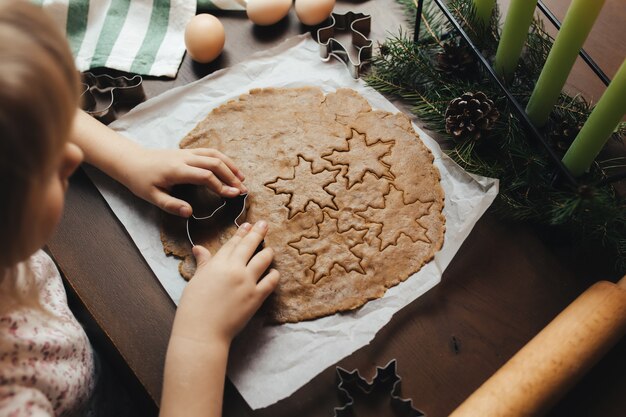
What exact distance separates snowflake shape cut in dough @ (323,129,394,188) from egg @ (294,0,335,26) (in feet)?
0.90

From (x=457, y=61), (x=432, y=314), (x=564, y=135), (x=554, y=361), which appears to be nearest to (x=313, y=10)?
(x=457, y=61)

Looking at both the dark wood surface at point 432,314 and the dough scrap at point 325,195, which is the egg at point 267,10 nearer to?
the dough scrap at point 325,195

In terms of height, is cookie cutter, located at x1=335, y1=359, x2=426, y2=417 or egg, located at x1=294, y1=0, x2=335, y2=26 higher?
egg, located at x1=294, y1=0, x2=335, y2=26

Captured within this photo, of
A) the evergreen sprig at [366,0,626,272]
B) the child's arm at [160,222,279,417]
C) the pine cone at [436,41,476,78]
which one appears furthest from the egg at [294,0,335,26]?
the child's arm at [160,222,279,417]

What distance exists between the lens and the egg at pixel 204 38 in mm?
918

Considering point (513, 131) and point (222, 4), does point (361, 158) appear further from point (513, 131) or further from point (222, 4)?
point (222, 4)

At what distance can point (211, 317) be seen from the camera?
2.13 feet

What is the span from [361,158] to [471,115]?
0.60 ft

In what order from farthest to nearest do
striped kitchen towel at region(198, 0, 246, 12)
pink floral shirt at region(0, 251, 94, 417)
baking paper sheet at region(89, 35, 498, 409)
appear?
striped kitchen towel at region(198, 0, 246, 12) < baking paper sheet at region(89, 35, 498, 409) < pink floral shirt at region(0, 251, 94, 417)

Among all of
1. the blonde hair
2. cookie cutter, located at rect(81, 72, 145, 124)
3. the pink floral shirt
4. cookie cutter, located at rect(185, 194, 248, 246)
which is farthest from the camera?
cookie cutter, located at rect(81, 72, 145, 124)

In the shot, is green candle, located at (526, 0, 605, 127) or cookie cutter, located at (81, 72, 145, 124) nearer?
green candle, located at (526, 0, 605, 127)

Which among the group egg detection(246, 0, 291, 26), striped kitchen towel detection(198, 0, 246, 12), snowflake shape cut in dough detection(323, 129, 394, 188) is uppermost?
egg detection(246, 0, 291, 26)

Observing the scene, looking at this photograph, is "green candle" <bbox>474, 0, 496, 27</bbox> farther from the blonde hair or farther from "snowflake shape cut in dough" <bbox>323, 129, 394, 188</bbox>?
the blonde hair

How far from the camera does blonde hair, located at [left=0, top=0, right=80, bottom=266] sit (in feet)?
1.27
